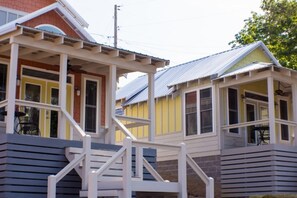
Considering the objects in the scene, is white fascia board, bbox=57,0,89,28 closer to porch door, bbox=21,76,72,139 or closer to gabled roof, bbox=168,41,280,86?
porch door, bbox=21,76,72,139

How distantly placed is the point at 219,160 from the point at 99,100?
4.76 m

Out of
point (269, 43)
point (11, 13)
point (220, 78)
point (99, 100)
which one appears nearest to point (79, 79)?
point (99, 100)

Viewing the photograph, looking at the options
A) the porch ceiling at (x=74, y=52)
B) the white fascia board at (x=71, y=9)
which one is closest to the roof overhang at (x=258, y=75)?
the porch ceiling at (x=74, y=52)

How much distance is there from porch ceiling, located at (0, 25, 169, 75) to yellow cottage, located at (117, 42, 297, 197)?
3632mm

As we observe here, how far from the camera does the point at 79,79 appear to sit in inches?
664

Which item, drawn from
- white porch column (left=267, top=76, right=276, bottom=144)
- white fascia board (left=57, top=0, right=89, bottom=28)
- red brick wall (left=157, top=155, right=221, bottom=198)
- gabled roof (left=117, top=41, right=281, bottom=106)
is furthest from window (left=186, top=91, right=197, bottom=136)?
white fascia board (left=57, top=0, right=89, bottom=28)

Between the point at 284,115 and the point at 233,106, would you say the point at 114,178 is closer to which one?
the point at 233,106

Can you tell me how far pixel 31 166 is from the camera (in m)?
12.8

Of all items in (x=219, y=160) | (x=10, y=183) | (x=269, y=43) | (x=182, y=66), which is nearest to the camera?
(x=10, y=183)

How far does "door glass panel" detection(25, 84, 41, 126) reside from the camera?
51.5ft

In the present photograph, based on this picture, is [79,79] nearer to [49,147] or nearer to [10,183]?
[49,147]

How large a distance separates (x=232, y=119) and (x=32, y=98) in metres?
7.46

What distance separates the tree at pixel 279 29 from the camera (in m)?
29.1

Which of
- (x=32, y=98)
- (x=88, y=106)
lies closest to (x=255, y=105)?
(x=88, y=106)
